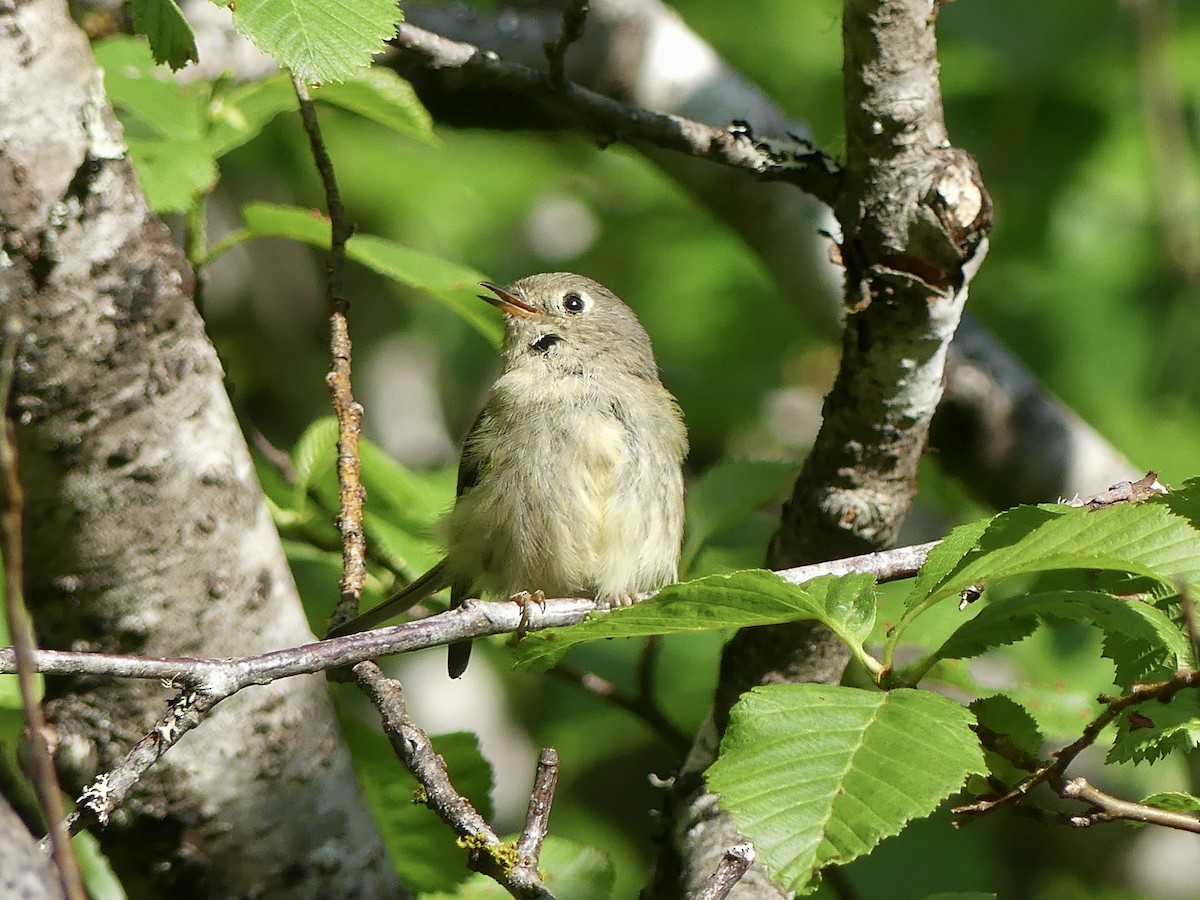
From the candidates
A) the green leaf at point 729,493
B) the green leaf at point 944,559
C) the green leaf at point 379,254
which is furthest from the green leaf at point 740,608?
the green leaf at point 729,493

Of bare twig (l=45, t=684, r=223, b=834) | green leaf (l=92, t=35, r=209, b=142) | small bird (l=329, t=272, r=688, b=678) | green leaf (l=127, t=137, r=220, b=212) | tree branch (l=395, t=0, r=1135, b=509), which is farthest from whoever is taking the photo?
tree branch (l=395, t=0, r=1135, b=509)

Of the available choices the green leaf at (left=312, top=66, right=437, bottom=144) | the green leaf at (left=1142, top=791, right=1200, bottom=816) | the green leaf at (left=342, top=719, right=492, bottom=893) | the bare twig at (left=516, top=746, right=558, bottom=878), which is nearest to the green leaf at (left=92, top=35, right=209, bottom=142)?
the green leaf at (left=312, top=66, right=437, bottom=144)

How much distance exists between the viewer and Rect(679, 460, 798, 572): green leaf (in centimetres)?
428

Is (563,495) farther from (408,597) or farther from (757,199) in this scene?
(757,199)

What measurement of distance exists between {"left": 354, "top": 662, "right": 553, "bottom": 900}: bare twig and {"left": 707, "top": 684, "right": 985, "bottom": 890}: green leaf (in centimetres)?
38

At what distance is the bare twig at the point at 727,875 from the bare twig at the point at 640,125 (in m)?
1.59

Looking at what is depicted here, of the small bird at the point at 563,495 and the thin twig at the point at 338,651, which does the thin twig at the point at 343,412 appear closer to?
the thin twig at the point at 338,651

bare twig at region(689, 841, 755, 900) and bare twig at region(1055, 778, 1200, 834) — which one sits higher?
bare twig at region(1055, 778, 1200, 834)

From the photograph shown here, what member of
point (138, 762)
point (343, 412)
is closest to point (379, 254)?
point (343, 412)

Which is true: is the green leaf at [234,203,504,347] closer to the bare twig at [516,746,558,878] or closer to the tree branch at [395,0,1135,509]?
the tree branch at [395,0,1135,509]

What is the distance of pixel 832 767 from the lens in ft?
7.13

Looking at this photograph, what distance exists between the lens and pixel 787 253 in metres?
5.34

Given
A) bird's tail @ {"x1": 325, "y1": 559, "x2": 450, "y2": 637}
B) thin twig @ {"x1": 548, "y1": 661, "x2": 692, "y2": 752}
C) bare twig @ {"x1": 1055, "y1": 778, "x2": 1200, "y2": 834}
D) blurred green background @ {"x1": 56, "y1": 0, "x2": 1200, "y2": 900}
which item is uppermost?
blurred green background @ {"x1": 56, "y1": 0, "x2": 1200, "y2": 900}

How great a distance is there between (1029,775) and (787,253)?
10.1 ft
